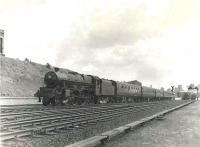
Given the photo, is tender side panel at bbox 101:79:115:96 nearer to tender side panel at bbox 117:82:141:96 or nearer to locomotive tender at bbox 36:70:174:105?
locomotive tender at bbox 36:70:174:105

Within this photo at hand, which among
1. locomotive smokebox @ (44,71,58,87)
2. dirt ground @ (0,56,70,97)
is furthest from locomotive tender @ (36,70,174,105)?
dirt ground @ (0,56,70,97)

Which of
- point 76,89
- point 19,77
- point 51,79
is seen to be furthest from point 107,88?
point 19,77

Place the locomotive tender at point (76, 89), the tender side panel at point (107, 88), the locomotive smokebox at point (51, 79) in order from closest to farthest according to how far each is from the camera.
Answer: the locomotive tender at point (76, 89)
the locomotive smokebox at point (51, 79)
the tender side panel at point (107, 88)

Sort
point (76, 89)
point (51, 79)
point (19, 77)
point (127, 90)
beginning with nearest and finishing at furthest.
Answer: point (51, 79) → point (76, 89) → point (127, 90) → point (19, 77)

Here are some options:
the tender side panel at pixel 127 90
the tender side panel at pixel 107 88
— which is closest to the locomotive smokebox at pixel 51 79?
the tender side panel at pixel 107 88

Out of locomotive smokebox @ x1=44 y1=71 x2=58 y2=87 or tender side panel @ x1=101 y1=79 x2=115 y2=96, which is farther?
tender side panel @ x1=101 y1=79 x2=115 y2=96

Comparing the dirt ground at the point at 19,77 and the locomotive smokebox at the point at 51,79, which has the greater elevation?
the dirt ground at the point at 19,77

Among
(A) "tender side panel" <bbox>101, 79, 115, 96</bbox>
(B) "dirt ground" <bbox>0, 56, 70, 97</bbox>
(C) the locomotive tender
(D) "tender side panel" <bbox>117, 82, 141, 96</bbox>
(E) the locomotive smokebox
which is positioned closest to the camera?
(C) the locomotive tender

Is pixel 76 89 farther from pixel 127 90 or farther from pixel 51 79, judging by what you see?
pixel 127 90

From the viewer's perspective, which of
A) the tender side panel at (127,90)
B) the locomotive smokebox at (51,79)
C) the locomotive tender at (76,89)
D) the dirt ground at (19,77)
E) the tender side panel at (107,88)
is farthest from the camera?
the dirt ground at (19,77)

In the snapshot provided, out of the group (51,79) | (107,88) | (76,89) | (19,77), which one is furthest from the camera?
(19,77)

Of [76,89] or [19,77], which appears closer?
[76,89]

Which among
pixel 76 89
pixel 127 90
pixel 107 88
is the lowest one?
pixel 76 89

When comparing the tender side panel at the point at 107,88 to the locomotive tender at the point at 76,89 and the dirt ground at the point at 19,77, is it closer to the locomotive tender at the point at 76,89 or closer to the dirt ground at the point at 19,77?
the locomotive tender at the point at 76,89
